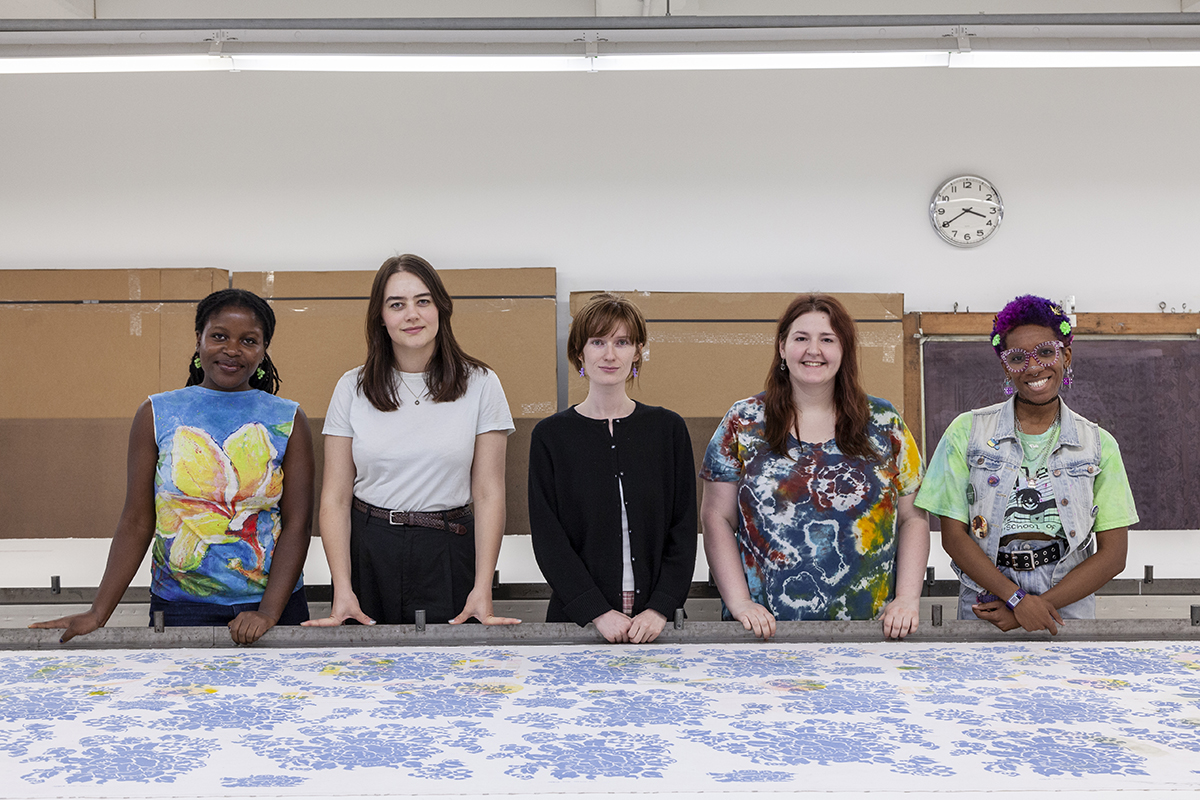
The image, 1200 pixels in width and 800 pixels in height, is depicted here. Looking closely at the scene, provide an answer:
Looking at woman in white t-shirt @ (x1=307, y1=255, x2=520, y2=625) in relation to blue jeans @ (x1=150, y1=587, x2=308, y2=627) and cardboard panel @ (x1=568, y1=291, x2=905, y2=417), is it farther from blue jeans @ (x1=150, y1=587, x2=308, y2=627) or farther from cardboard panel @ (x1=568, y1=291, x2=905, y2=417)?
cardboard panel @ (x1=568, y1=291, x2=905, y2=417)

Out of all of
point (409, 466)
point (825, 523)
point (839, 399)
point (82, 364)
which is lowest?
point (825, 523)

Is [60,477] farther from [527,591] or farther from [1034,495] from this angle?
[1034,495]

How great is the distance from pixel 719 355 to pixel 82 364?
2.53 meters

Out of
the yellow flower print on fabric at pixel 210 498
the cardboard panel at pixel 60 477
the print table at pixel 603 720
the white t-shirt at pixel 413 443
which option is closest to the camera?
the print table at pixel 603 720

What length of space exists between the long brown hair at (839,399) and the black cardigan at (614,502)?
0.64 ft

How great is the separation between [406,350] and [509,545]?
72.6 inches

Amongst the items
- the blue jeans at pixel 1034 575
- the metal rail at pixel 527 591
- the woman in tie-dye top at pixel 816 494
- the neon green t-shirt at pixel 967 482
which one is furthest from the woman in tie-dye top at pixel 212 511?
the metal rail at pixel 527 591

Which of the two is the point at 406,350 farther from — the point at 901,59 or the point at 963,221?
the point at 963,221

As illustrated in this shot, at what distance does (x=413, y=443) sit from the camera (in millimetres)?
1893

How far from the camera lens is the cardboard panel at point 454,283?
145 inches

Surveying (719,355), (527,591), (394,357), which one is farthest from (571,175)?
(394,357)

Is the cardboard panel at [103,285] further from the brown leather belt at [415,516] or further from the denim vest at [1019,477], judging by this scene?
the denim vest at [1019,477]

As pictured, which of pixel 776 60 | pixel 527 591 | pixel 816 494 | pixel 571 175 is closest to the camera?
pixel 816 494

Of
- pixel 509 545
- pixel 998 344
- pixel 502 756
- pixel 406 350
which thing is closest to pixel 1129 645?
pixel 998 344
